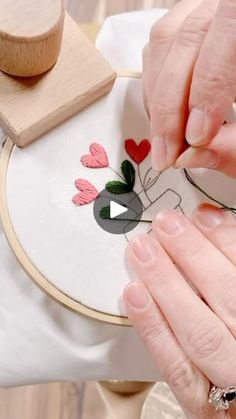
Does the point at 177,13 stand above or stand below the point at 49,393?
above

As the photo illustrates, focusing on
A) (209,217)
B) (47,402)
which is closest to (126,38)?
(209,217)

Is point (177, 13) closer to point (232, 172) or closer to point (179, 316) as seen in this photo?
point (232, 172)

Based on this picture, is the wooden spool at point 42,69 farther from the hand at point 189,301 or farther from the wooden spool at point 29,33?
the hand at point 189,301

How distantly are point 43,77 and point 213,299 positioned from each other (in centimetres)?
26

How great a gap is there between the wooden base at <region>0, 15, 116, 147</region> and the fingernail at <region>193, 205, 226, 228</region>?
0.51ft

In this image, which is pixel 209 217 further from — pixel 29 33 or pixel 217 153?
pixel 29 33

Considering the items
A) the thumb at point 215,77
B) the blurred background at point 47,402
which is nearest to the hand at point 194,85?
the thumb at point 215,77

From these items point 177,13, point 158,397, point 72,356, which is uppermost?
point 177,13

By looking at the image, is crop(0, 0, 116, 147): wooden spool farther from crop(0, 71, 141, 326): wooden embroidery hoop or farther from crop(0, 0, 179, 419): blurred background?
crop(0, 0, 179, 419): blurred background

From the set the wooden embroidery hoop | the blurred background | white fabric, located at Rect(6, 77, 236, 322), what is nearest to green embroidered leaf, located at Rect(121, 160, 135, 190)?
white fabric, located at Rect(6, 77, 236, 322)

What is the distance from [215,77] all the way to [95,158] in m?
0.15

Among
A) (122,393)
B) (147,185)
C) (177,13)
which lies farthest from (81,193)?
(122,393)

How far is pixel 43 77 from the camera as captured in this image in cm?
72

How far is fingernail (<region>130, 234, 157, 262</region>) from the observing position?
26.5 inches
